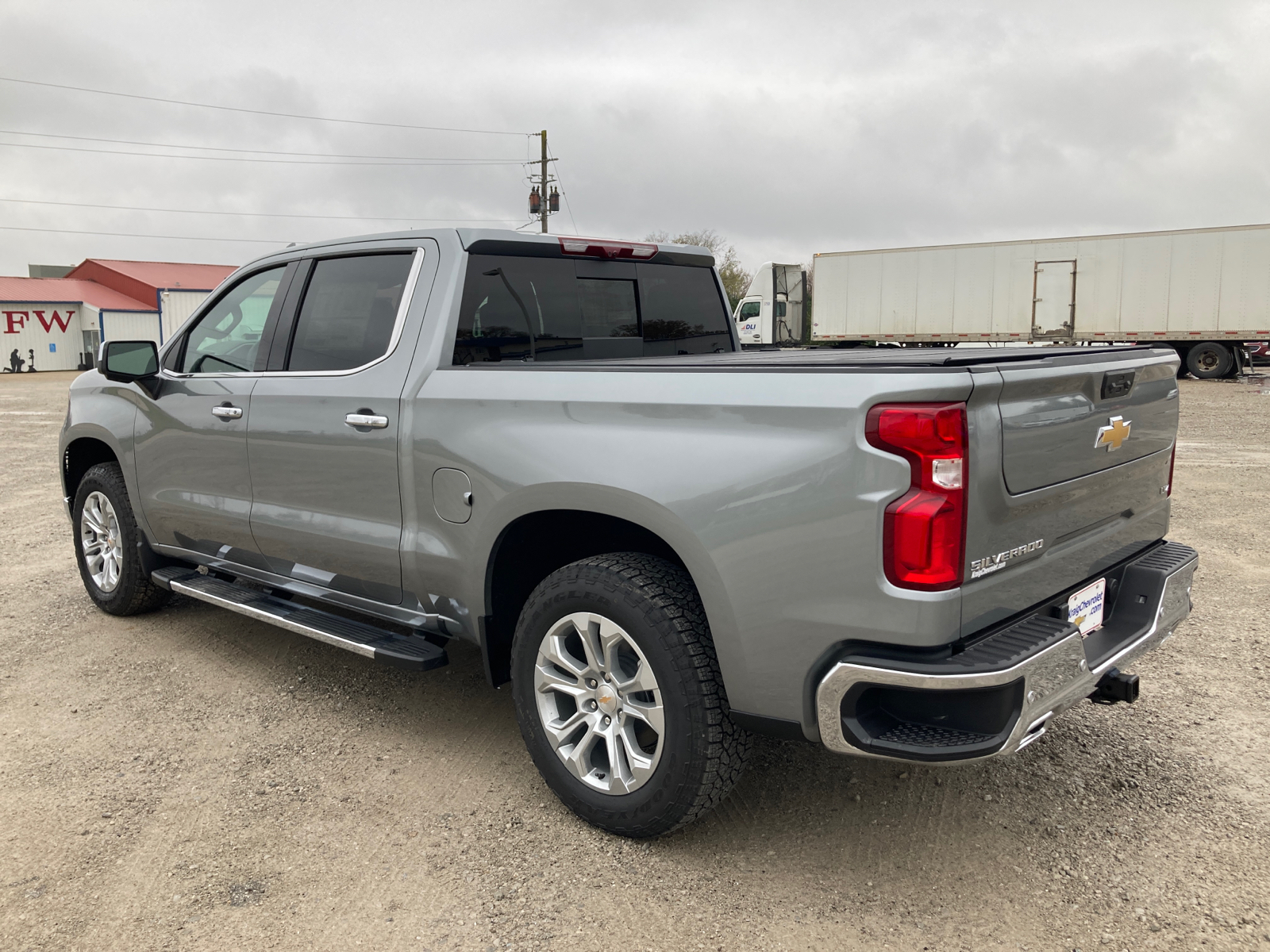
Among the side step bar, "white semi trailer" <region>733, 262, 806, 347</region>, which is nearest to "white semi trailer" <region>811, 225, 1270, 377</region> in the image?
"white semi trailer" <region>733, 262, 806, 347</region>

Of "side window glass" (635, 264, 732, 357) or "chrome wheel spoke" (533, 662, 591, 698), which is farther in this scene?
"side window glass" (635, 264, 732, 357)

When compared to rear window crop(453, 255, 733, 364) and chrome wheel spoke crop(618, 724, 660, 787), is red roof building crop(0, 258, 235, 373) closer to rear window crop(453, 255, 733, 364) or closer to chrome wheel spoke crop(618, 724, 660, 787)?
rear window crop(453, 255, 733, 364)

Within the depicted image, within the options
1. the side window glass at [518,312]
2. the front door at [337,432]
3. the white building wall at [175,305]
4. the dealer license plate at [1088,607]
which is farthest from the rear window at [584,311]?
the white building wall at [175,305]

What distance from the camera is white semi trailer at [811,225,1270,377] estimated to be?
72.1ft

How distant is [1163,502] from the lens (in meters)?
3.40

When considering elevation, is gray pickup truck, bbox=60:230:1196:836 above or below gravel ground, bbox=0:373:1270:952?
above

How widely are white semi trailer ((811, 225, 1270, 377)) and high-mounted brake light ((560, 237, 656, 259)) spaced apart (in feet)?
71.8

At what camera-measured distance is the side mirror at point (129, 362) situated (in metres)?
4.54

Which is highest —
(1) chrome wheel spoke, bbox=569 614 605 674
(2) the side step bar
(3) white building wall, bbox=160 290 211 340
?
(3) white building wall, bbox=160 290 211 340

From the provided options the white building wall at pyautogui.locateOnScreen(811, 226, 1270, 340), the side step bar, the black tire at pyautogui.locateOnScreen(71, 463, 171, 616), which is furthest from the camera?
the white building wall at pyautogui.locateOnScreen(811, 226, 1270, 340)

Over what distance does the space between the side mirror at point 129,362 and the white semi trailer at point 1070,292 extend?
22859 mm

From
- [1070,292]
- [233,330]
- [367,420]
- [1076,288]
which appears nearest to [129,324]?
[1070,292]

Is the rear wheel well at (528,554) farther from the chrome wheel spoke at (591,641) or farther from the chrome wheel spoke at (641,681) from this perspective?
the chrome wheel spoke at (641,681)

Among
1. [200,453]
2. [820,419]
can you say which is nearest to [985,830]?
[820,419]
